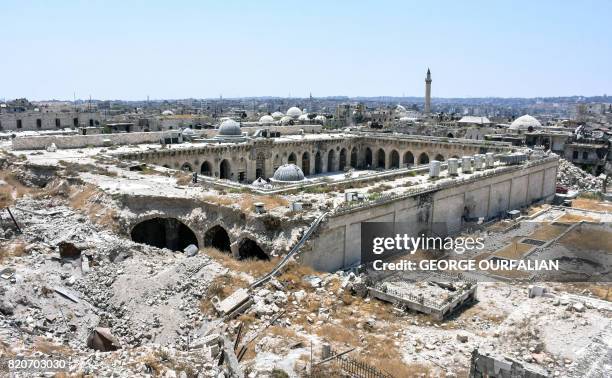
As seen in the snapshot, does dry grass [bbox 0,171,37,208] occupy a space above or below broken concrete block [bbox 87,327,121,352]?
above

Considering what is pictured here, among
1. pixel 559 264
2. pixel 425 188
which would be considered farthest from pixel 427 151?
pixel 559 264

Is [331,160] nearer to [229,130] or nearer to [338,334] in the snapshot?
[229,130]

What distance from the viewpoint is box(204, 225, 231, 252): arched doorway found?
27000mm

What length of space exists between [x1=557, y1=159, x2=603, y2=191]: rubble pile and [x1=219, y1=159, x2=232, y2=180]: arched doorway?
35252mm

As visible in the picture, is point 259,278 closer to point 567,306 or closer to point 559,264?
point 567,306

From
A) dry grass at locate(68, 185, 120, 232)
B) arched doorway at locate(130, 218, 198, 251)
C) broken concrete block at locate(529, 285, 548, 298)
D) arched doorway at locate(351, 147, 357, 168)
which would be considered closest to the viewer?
broken concrete block at locate(529, 285, 548, 298)

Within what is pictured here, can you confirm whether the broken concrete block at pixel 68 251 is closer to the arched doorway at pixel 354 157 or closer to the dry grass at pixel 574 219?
the dry grass at pixel 574 219

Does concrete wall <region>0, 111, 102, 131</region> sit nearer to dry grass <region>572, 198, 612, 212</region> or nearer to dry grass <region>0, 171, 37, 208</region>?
dry grass <region>0, 171, 37, 208</region>

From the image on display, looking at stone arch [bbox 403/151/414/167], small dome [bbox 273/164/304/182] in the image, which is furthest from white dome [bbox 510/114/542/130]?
small dome [bbox 273/164/304/182]

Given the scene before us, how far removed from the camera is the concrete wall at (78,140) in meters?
43.4

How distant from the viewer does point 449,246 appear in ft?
107

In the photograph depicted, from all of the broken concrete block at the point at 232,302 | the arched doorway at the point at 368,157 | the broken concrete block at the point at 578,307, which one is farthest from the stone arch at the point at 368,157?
the broken concrete block at the point at 232,302

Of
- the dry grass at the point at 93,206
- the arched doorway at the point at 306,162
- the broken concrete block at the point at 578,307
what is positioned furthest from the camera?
the arched doorway at the point at 306,162

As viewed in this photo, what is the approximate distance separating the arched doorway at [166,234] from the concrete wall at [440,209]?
9042 mm
